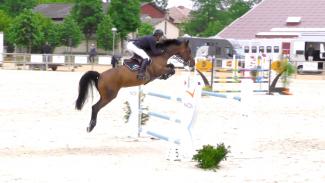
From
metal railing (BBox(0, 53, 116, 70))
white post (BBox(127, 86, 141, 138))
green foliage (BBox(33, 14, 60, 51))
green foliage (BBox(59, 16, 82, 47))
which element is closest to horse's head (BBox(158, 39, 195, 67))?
white post (BBox(127, 86, 141, 138))

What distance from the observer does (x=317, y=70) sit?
41469 millimetres

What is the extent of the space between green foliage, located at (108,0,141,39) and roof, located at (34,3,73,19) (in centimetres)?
1860

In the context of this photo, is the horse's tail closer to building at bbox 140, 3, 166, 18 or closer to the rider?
the rider

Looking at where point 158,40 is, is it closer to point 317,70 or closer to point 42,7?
point 317,70

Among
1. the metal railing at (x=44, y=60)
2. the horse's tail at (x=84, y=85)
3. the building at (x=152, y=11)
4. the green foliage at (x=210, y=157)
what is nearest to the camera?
the green foliage at (x=210, y=157)

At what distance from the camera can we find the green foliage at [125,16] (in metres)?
64.8

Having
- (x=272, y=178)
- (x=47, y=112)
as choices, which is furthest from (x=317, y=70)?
(x=272, y=178)

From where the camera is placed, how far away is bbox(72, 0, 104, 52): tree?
63938 millimetres

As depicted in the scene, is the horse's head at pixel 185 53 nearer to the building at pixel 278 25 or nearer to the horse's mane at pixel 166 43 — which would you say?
the horse's mane at pixel 166 43

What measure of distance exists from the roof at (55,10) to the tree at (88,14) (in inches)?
715

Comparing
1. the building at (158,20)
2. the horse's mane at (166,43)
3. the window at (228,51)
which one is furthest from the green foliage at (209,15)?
the horse's mane at (166,43)

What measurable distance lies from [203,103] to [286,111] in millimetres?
2681

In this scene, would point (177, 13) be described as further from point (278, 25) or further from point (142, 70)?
point (142, 70)

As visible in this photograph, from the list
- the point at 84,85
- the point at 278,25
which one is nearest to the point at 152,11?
the point at 278,25
